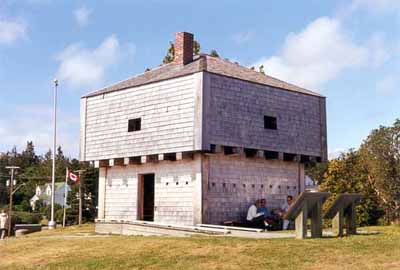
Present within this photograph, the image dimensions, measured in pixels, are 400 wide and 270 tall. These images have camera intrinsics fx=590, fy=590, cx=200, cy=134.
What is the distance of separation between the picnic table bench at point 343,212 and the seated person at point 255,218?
5171 millimetres

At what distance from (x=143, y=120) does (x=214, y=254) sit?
1161 cm

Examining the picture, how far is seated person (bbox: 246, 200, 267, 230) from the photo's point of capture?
23422 mm

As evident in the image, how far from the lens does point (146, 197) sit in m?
26.2

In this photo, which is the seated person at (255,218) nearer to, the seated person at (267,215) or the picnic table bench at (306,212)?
the seated person at (267,215)

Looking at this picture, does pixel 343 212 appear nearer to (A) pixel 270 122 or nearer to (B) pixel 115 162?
(A) pixel 270 122

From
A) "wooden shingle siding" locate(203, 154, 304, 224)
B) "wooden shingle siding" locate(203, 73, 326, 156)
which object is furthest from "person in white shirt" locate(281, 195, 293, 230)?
"wooden shingle siding" locate(203, 73, 326, 156)

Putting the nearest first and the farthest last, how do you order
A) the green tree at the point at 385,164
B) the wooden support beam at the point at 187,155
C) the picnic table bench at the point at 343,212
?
the picnic table bench at the point at 343,212 → the wooden support beam at the point at 187,155 → the green tree at the point at 385,164

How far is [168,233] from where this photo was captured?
21.4m

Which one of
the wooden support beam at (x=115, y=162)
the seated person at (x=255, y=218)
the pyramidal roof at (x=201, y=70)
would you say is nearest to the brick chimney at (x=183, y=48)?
the pyramidal roof at (x=201, y=70)

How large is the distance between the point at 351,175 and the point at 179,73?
22567 mm

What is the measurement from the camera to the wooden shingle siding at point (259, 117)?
2341 cm

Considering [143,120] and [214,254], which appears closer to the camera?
[214,254]

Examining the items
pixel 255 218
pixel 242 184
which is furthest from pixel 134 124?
pixel 255 218

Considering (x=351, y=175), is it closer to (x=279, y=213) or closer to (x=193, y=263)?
(x=279, y=213)
